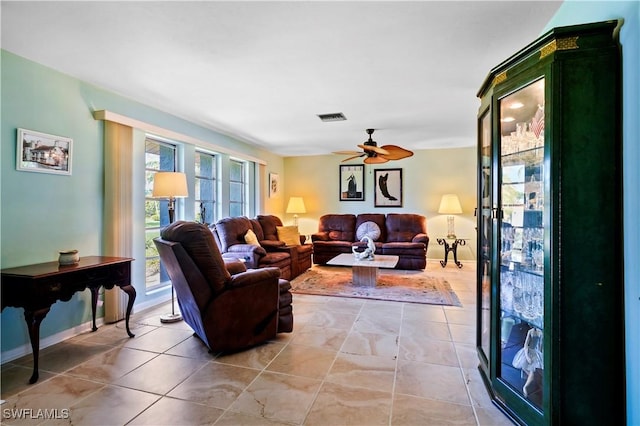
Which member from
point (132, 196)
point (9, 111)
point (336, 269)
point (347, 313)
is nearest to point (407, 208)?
point (336, 269)

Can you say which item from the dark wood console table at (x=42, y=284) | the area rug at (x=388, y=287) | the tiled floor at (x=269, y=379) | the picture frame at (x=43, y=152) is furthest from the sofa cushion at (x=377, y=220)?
the picture frame at (x=43, y=152)

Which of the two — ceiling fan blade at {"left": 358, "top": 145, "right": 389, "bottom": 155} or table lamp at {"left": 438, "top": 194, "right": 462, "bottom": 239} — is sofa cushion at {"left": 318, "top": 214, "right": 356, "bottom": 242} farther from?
ceiling fan blade at {"left": 358, "top": 145, "right": 389, "bottom": 155}

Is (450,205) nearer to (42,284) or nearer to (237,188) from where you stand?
(237,188)

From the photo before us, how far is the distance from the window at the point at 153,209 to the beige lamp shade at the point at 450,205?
4.97 metres

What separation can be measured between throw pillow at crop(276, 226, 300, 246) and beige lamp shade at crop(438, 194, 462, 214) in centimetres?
296

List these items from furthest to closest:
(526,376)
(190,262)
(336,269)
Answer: (336,269)
(190,262)
(526,376)

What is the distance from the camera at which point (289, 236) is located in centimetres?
570

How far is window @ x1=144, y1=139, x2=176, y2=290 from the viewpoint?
12.9 feet

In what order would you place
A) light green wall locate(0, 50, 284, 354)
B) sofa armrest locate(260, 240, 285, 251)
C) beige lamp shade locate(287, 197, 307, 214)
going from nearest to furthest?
light green wall locate(0, 50, 284, 354) → sofa armrest locate(260, 240, 285, 251) → beige lamp shade locate(287, 197, 307, 214)

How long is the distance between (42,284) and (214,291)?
46.1 inches

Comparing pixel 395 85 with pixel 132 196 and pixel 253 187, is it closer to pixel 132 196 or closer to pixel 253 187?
pixel 132 196

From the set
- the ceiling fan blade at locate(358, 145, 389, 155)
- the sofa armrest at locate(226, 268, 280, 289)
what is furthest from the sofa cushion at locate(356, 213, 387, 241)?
the sofa armrest at locate(226, 268, 280, 289)

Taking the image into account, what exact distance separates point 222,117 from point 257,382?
134 inches

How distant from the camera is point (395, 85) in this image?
3.17 m
